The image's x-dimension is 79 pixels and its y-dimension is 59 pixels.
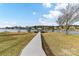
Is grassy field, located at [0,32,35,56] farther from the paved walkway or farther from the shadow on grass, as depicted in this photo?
the shadow on grass

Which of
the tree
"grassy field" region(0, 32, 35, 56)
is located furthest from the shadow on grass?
the tree

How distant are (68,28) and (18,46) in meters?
0.84

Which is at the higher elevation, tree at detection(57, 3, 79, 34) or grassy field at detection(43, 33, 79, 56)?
tree at detection(57, 3, 79, 34)

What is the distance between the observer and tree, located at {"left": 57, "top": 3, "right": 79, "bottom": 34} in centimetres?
349

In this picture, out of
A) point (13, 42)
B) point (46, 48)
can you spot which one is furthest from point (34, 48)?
point (13, 42)

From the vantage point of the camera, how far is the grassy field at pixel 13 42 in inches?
135

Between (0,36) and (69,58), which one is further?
(0,36)

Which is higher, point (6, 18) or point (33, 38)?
point (6, 18)

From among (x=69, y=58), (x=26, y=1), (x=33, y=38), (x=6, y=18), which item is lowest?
(x=69, y=58)

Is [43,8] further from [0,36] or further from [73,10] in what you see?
[0,36]

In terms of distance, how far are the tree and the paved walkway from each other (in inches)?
17.3

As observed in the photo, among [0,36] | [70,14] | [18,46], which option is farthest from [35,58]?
[70,14]

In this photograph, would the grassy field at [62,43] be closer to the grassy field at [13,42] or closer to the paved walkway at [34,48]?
the paved walkway at [34,48]

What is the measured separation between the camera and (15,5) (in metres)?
3.47
